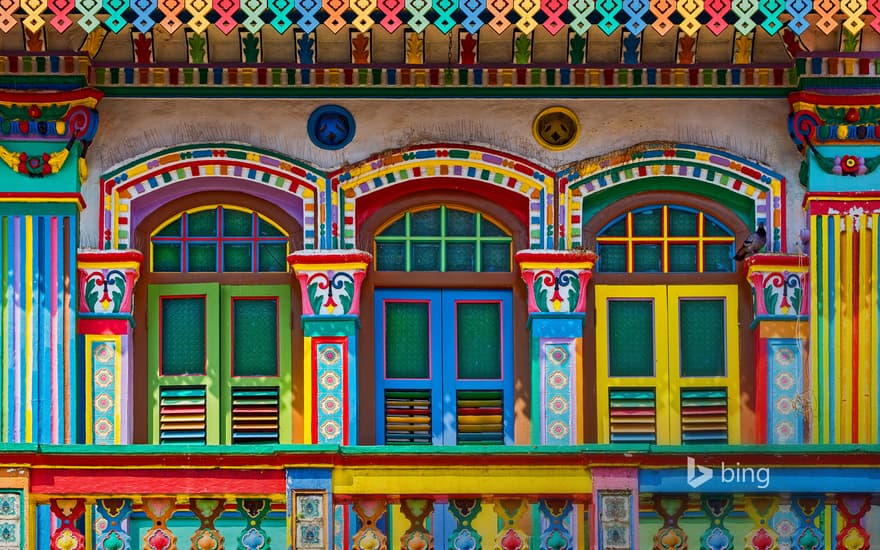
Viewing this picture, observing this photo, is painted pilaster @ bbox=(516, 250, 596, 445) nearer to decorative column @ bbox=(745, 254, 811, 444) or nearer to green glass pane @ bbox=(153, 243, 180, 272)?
decorative column @ bbox=(745, 254, 811, 444)

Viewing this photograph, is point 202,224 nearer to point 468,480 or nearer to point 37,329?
point 37,329

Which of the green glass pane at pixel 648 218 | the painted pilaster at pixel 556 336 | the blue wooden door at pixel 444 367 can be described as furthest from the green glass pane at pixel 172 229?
the green glass pane at pixel 648 218

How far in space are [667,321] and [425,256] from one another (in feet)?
5.55

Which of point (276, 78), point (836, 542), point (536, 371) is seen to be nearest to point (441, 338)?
point (536, 371)

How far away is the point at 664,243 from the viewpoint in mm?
18453

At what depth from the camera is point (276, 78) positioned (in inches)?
720

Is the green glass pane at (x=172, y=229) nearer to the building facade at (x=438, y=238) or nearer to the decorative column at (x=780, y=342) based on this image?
A: the building facade at (x=438, y=238)

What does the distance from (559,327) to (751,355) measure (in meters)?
1.32

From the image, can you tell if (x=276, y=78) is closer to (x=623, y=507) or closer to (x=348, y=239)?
(x=348, y=239)

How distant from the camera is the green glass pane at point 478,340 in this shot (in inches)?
720

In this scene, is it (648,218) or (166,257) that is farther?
(648,218)

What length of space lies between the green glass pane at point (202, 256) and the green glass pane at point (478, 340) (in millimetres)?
1674

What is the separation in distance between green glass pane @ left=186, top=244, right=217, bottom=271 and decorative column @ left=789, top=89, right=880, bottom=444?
399cm

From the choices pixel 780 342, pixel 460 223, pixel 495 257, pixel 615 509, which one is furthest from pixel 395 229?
pixel 615 509
